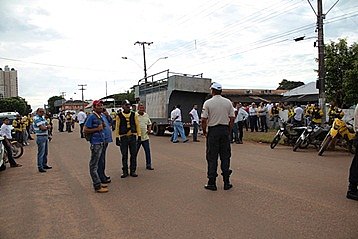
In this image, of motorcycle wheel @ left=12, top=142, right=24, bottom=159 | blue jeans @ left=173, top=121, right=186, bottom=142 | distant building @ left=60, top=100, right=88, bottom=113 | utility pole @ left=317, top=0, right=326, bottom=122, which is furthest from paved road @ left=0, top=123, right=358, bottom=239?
distant building @ left=60, top=100, right=88, bottom=113

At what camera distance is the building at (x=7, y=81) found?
81.9 metres

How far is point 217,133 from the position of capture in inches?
283

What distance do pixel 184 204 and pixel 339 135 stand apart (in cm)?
715

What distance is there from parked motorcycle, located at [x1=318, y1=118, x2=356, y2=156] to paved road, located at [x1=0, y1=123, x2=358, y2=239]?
1357 millimetres

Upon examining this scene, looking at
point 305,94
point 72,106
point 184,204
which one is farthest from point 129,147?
point 72,106

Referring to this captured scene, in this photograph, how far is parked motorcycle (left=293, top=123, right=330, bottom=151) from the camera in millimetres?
12898

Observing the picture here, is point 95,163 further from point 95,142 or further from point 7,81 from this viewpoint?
point 7,81

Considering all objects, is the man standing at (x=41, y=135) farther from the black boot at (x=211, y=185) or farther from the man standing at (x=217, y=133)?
the black boot at (x=211, y=185)

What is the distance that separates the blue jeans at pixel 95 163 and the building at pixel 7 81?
79455 mm

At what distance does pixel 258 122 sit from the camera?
22594 millimetres

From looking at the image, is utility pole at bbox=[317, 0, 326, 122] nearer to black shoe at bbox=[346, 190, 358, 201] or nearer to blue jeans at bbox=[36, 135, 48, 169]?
black shoe at bbox=[346, 190, 358, 201]

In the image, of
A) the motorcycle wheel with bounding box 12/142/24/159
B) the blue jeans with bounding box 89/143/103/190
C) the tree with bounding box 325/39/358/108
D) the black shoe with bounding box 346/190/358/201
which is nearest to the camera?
the black shoe with bounding box 346/190/358/201

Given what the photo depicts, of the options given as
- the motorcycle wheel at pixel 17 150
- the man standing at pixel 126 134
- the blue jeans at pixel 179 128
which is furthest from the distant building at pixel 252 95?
the man standing at pixel 126 134

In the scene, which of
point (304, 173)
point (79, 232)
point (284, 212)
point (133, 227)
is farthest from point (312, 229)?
point (304, 173)
